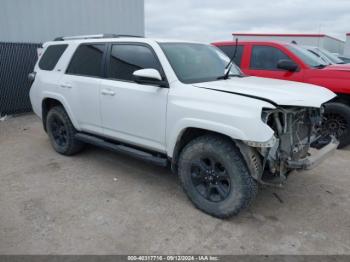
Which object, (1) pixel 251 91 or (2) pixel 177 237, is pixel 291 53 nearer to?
(1) pixel 251 91

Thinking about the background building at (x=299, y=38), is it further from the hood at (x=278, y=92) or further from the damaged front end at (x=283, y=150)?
the damaged front end at (x=283, y=150)

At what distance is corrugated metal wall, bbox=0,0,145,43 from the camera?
903 centimetres

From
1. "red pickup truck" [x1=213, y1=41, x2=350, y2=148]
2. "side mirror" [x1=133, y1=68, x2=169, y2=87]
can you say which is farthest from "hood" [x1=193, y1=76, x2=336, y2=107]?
"red pickup truck" [x1=213, y1=41, x2=350, y2=148]

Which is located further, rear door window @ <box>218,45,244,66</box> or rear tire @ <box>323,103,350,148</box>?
rear door window @ <box>218,45,244,66</box>

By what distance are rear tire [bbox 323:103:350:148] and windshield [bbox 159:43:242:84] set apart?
2.21m

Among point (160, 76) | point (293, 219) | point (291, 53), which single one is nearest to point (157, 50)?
point (160, 76)

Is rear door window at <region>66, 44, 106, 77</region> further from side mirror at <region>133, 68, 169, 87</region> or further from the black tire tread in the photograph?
the black tire tread

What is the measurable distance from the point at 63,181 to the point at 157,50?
2.21m

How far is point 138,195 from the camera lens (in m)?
4.11

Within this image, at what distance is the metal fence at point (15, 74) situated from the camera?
8570 millimetres

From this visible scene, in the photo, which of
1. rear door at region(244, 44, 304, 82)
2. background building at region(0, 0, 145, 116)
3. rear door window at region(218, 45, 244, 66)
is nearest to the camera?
rear door at region(244, 44, 304, 82)

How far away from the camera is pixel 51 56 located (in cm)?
547

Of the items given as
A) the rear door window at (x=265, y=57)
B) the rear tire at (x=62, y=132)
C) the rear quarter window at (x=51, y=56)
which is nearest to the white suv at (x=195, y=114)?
the rear tire at (x=62, y=132)

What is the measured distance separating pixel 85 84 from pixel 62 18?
665cm
